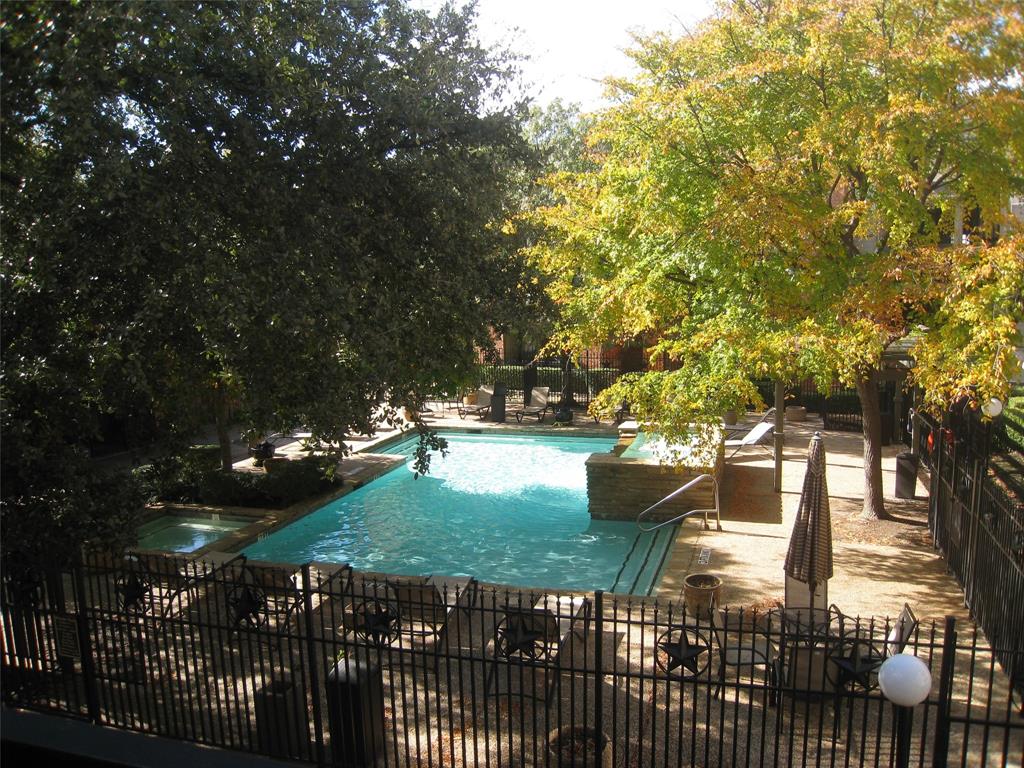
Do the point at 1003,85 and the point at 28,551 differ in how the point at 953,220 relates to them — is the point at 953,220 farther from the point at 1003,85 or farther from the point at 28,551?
the point at 28,551

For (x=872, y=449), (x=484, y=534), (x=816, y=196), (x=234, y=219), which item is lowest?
(x=484, y=534)

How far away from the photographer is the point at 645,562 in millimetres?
11398

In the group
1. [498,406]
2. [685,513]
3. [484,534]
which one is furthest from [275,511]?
[498,406]

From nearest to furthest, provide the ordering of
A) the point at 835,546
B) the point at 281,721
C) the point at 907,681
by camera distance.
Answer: the point at 907,681, the point at 281,721, the point at 835,546

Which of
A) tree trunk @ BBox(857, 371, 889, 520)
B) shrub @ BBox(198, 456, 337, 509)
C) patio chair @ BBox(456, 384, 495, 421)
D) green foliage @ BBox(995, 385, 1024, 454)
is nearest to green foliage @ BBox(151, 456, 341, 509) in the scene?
shrub @ BBox(198, 456, 337, 509)

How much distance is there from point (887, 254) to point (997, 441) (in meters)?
5.51

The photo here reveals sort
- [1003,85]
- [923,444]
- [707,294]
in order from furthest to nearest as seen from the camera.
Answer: [923,444]
[707,294]
[1003,85]

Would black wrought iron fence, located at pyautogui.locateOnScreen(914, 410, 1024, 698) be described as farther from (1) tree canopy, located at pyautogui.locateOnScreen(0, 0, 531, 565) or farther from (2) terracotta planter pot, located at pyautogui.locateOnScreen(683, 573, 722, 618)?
(1) tree canopy, located at pyautogui.locateOnScreen(0, 0, 531, 565)

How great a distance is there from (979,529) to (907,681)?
446 centimetres

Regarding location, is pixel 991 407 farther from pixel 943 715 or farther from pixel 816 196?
pixel 943 715

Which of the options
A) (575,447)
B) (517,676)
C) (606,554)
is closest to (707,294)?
(606,554)

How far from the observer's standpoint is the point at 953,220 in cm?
997

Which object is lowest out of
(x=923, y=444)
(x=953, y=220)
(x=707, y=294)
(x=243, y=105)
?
(x=923, y=444)

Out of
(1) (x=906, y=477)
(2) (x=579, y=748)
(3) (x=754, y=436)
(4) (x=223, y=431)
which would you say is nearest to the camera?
(2) (x=579, y=748)
